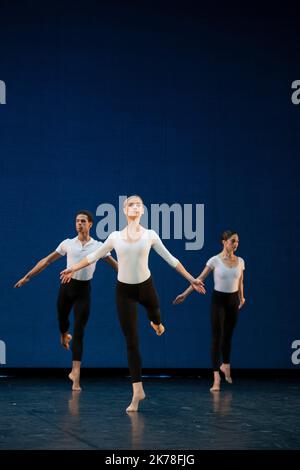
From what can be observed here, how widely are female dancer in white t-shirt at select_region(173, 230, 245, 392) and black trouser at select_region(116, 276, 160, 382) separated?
175 cm

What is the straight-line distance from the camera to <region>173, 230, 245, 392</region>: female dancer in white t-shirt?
28.2 ft

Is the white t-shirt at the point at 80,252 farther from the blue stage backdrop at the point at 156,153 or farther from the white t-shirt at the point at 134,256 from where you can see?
the white t-shirt at the point at 134,256

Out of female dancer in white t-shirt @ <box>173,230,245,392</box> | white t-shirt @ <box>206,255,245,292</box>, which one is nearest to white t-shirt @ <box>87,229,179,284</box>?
female dancer in white t-shirt @ <box>173,230,245,392</box>

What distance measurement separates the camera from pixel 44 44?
32.2ft

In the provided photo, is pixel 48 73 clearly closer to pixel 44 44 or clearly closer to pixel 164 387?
pixel 44 44

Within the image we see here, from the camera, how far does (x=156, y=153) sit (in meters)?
9.87

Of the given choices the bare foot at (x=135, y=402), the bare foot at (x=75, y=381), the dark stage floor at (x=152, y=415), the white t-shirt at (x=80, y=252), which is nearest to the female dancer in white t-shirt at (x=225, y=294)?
the dark stage floor at (x=152, y=415)

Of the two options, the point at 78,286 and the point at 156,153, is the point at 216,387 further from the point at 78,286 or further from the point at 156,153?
the point at 156,153

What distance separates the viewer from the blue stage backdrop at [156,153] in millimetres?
9773

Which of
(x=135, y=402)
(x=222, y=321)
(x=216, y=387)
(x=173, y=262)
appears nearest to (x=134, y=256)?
(x=173, y=262)

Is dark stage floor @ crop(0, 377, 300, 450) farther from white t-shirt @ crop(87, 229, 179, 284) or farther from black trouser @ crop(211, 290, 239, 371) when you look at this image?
white t-shirt @ crop(87, 229, 179, 284)

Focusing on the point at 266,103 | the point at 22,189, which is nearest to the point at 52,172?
the point at 22,189

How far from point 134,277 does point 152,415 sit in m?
1.04
